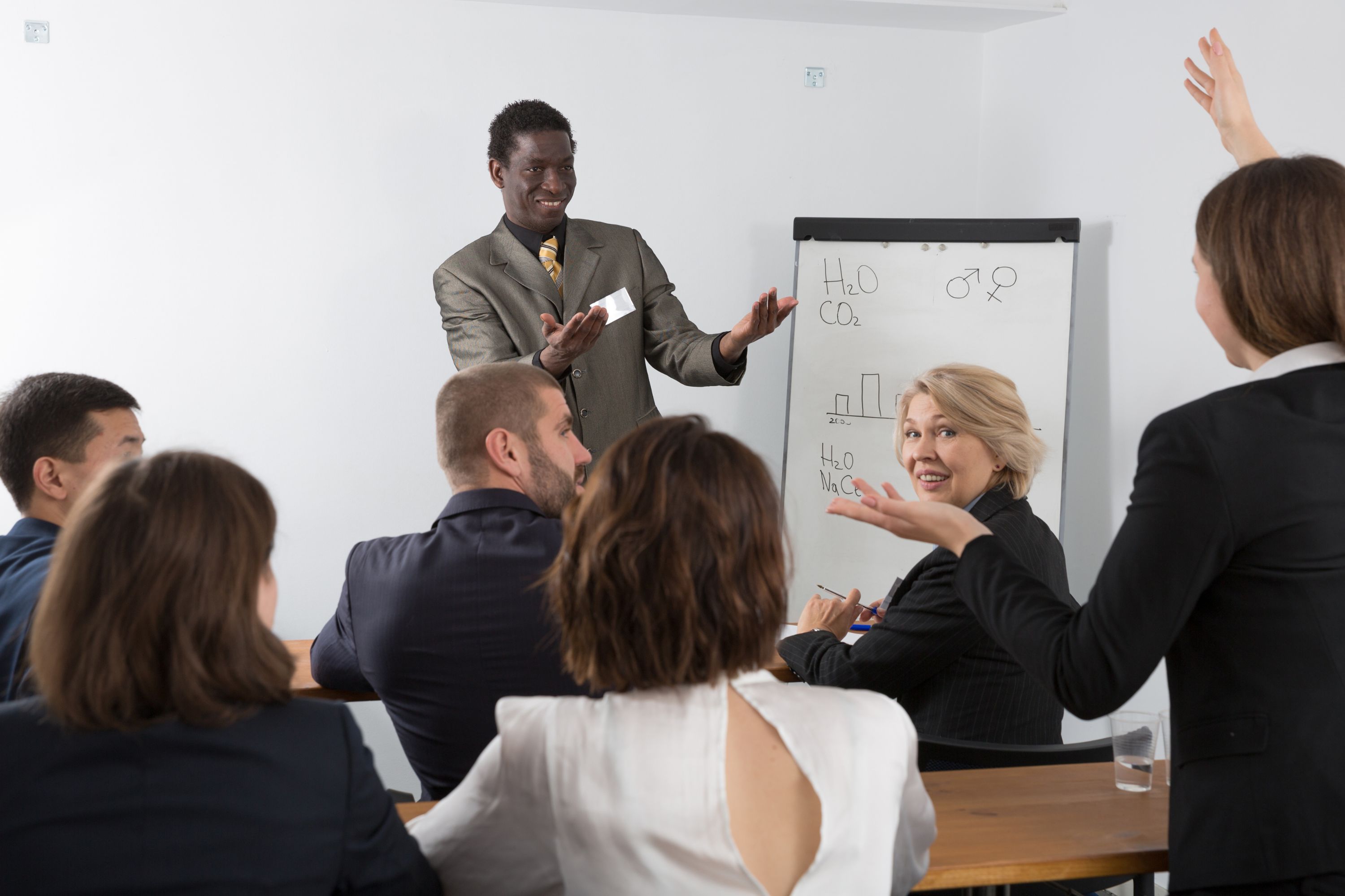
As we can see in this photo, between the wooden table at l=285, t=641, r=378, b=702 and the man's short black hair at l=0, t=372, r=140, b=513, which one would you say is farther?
the wooden table at l=285, t=641, r=378, b=702

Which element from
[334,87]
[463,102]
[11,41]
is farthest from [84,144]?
[463,102]

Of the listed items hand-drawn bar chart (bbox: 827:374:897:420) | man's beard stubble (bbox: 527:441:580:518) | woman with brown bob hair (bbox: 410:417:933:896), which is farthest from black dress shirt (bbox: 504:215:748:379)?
woman with brown bob hair (bbox: 410:417:933:896)

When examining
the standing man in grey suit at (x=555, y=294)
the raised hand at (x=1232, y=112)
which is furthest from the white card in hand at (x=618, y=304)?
the raised hand at (x=1232, y=112)

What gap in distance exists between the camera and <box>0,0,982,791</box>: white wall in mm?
4109

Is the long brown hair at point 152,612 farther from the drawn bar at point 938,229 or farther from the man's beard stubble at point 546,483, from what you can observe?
the drawn bar at point 938,229

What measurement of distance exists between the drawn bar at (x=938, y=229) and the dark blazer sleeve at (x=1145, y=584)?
2839 millimetres

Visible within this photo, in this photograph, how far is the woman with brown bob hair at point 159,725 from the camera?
1058 mm

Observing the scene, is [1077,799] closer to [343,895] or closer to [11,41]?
[343,895]

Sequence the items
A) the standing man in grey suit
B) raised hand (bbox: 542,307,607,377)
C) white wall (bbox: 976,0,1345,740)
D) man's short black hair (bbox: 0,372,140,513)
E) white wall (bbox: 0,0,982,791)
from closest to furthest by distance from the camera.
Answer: man's short black hair (bbox: 0,372,140,513) → raised hand (bbox: 542,307,607,377) → white wall (bbox: 976,0,1345,740) → the standing man in grey suit → white wall (bbox: 0,0,982,791)

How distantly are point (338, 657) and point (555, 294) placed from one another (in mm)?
1708

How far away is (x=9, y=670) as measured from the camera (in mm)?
1723

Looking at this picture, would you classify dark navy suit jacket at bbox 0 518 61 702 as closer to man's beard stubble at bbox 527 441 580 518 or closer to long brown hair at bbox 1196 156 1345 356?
man's beard stubble at bbox 527 441 580 518

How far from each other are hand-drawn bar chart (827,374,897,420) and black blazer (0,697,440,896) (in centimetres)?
329

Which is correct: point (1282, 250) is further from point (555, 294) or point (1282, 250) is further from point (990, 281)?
point (990, 281)
